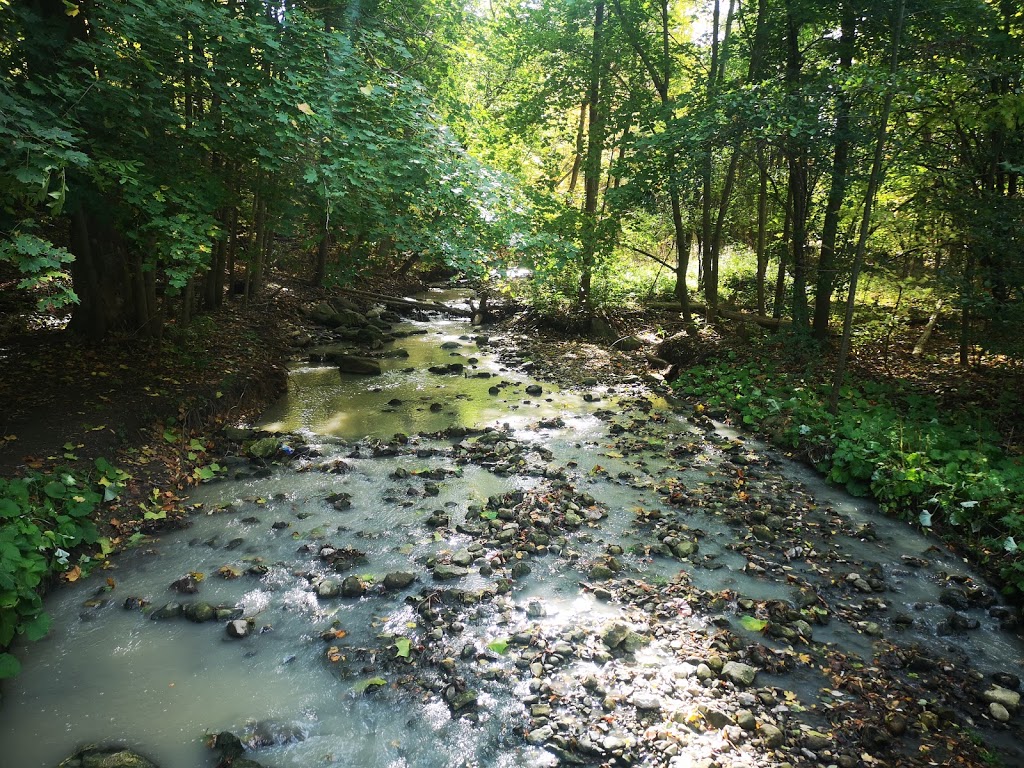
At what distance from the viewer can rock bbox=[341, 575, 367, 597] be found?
5.20 metres

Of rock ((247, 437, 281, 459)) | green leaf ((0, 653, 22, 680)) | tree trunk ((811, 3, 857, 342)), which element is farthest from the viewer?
tree trunk ((811, 3, 857, 342))

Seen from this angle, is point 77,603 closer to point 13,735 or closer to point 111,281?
point 13,735

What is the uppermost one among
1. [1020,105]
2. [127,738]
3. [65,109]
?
[1020,105]

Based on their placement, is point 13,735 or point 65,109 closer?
point 13,735

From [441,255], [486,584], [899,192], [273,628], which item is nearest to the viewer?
[273,628]

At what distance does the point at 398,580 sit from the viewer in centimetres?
534

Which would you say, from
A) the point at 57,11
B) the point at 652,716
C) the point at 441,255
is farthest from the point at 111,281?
the point at 652,716

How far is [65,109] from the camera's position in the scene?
17.8 ft

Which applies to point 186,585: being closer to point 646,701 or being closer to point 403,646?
point 403,646

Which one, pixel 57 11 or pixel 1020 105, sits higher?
pixel 57 11

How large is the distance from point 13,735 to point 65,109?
5428 mm

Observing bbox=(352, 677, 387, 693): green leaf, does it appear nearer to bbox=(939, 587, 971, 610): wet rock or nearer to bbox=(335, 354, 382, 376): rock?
bbox=(939, 587, 971, 610): wet rock

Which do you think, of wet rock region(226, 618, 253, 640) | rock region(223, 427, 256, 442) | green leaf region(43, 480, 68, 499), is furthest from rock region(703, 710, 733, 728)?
rock region(223, 427, 256, 442)

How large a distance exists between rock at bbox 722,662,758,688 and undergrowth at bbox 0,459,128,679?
17.0ft
